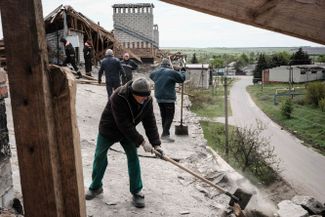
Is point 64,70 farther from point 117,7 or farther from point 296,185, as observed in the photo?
point 117,7

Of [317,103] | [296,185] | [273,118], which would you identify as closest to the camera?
[296,185]

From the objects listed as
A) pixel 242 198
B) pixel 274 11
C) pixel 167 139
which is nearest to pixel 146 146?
pixel 242 198

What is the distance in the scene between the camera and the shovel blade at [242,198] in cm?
519

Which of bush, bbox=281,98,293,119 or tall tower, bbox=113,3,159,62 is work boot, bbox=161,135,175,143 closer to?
tall tower, bbox=113,3,159,62

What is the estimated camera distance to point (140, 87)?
4.43 meters

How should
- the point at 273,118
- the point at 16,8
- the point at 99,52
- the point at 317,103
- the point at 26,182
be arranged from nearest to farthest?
the point at 16,8 → the point at 26,182 → the point at 99,52 → the point at 273,118 → the point at 317,103

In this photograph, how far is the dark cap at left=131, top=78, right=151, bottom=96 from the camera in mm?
4434

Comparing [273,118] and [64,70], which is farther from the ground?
[64,70]

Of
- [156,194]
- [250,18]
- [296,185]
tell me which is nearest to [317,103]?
[296,185]

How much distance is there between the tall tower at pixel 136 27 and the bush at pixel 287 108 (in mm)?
11900

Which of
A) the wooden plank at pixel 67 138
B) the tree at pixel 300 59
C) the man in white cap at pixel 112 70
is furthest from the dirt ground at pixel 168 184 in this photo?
the tree at pixel 300 59

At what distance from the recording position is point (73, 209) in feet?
5.56

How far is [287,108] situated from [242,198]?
87.3ft

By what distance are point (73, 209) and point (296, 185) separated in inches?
632
